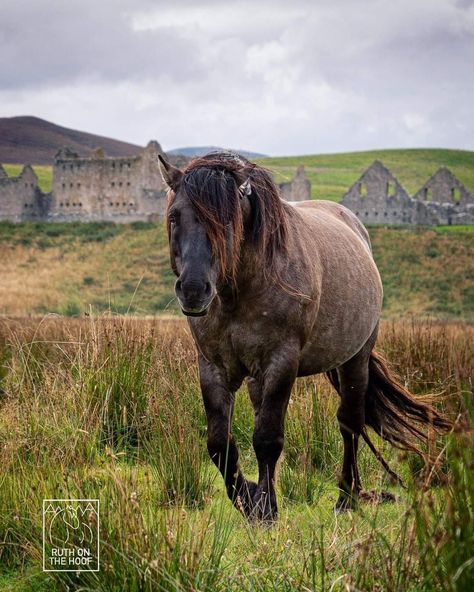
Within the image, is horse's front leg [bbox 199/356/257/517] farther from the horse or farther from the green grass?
the green grass

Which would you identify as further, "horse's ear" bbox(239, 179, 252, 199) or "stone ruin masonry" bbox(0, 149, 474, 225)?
"stone ruin masonry" bbox(0, 149, 474, 225)

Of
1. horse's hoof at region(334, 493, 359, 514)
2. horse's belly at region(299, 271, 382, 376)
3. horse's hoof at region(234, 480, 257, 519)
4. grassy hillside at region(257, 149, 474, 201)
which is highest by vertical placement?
grassy hillside at region(257, 149, 474, 201)

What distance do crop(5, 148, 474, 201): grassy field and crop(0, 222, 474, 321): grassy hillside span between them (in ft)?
67.4

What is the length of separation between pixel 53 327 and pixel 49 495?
6.20 meters

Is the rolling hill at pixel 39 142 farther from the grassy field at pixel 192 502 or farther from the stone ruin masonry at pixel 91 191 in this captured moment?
the grassy field at pixel 192 502

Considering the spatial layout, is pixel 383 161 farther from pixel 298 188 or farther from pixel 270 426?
pixel 270 426

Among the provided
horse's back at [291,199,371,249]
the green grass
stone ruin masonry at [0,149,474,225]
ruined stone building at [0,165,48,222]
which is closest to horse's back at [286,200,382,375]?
horse's back at [291,199,371,249]

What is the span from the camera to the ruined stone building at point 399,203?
183 ft

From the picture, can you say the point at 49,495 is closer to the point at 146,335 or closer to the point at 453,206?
the point at 146,335

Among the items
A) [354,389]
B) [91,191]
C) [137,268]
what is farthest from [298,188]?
[354,389]

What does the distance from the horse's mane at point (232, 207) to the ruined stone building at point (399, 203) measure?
169ft

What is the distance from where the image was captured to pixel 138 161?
2495 inches
